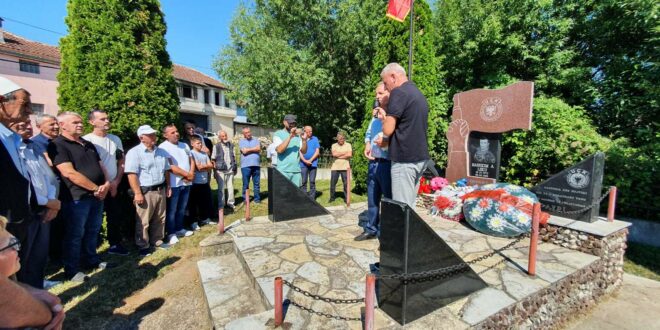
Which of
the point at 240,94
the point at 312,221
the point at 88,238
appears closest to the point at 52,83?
the point at 240,94

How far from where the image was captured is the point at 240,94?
1553 cm

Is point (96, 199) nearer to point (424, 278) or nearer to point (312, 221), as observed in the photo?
point (312, 221)

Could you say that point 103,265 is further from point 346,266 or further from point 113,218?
point 346,266

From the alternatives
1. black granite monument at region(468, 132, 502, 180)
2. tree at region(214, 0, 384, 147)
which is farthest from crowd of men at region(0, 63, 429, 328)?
tree at region(214, 0, 384, 147)

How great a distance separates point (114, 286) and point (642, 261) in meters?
7.66

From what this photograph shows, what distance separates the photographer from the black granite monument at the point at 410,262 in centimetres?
227

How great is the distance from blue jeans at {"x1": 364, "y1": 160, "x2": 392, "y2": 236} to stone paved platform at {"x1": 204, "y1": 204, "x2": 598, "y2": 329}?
10.9 inches

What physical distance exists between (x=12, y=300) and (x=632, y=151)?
8677 mm

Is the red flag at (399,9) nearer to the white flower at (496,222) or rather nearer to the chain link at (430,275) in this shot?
the white flower at (496,222)

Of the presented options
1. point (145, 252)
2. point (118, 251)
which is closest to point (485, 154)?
point (145, 252)

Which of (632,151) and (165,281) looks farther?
(632,151)

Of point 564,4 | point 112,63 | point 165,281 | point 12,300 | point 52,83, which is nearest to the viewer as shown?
point 12,300

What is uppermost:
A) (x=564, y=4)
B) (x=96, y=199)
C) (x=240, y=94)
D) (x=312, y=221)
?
(x=564, y=4)

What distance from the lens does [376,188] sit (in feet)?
12.9
